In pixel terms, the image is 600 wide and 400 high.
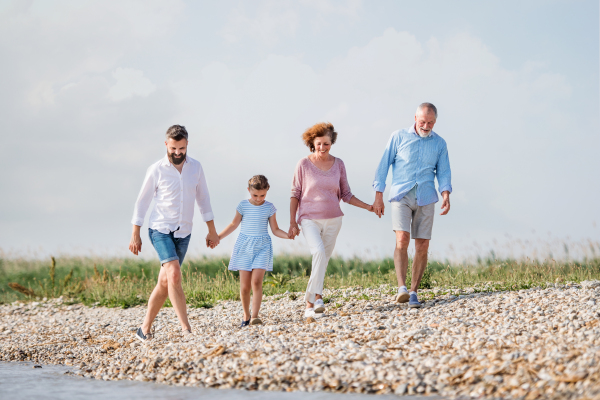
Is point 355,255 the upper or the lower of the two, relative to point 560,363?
upper

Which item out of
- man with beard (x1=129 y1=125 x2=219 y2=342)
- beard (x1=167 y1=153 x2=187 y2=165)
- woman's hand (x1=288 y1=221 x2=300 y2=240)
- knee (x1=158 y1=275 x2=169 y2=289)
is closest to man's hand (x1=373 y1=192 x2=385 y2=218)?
woman's hand (x1=288 y1=221 x2=300 y2=240)

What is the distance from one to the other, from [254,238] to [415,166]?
241 cm

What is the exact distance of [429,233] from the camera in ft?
25.1

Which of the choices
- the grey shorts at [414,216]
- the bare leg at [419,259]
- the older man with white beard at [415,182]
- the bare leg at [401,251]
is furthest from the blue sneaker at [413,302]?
the grey shorts at [414,216]

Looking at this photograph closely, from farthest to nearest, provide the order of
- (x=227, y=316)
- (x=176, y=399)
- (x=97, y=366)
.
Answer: (x=227, y=316) → (x=97, y=366) → (x=176, y=399)

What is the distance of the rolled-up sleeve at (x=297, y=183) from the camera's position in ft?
24.0

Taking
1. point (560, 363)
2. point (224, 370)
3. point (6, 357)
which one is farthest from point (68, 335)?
point (560, 363)

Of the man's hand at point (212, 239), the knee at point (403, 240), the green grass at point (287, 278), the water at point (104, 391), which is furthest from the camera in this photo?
the green grass at point (287, 278)

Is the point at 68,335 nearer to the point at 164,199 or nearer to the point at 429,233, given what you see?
the point at 164,199

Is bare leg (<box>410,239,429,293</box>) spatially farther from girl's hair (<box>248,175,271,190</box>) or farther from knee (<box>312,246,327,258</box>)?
girl's hair (<box>248,175,271,190</box>)

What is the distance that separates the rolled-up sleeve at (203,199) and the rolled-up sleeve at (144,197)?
561mm

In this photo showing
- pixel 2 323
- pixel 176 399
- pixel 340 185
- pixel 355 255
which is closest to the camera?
pixel 176 399

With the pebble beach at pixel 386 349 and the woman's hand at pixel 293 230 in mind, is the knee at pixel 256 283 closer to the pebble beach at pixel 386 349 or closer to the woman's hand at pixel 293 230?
the pebble beach at pixel 386 349

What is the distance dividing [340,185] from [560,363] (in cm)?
364
